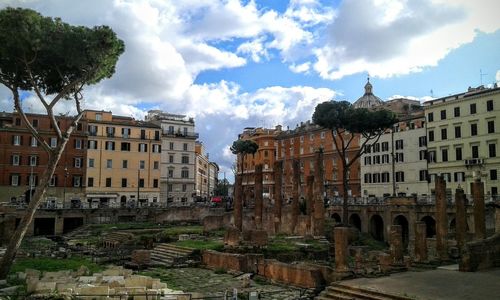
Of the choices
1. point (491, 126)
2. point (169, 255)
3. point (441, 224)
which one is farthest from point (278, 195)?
point (491, 126)

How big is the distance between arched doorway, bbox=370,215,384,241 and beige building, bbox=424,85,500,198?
27.8 ft

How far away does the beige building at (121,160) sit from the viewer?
64.8 m

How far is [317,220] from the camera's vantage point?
39.0m

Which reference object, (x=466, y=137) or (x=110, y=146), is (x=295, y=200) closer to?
(x=466, y=137)

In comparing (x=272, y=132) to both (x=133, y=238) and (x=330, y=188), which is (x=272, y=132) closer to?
(x=330, y=188)

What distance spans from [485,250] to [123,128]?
5395 centimetres

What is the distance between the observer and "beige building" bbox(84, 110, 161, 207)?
64750 millimetres

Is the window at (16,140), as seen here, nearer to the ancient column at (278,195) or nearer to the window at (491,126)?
the ancient column at (278,195)

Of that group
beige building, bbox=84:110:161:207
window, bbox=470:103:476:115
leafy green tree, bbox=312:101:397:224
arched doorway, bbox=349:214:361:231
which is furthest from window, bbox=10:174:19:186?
window, bbox=470:103:476:115

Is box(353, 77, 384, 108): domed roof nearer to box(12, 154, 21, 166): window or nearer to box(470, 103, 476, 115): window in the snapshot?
box(470, 103, 476, 115): window

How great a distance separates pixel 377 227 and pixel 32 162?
43.2 metres

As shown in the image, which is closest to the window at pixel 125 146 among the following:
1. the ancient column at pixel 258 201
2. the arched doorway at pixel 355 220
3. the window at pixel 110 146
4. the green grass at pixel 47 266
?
the window at pixel 110 146

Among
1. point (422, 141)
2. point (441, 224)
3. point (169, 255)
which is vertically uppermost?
point (422, 141)

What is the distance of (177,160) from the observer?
76188 mm
